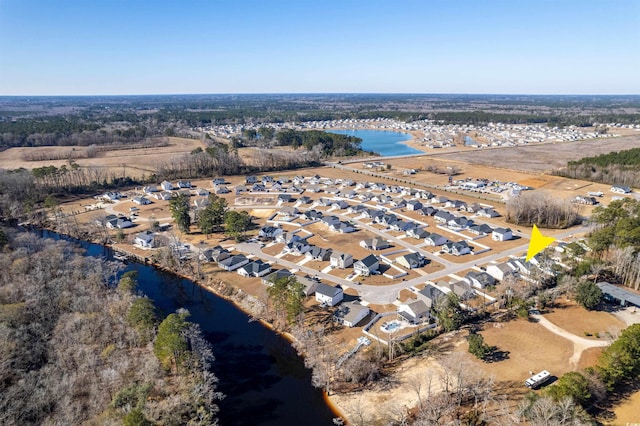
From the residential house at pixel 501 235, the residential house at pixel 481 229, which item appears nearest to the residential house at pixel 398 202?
the residential house at pixel 481 229

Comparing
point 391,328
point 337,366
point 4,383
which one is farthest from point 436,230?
point 4,383

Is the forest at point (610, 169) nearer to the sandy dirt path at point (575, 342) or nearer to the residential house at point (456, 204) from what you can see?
the residential house at point (456, 204)

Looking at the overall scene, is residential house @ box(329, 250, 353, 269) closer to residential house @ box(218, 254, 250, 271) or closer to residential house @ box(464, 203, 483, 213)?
residential house @ box(218, 254, 250, 271)

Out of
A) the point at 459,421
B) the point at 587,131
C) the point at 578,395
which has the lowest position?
the point at 459,421

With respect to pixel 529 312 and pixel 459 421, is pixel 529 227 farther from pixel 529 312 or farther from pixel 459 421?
pixel 459 421

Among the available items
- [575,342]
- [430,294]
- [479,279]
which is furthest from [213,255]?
[575,342]

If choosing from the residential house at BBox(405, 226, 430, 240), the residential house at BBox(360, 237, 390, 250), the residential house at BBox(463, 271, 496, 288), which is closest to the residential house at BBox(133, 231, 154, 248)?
the residential house at BBox(360, 237, 390, 250)
